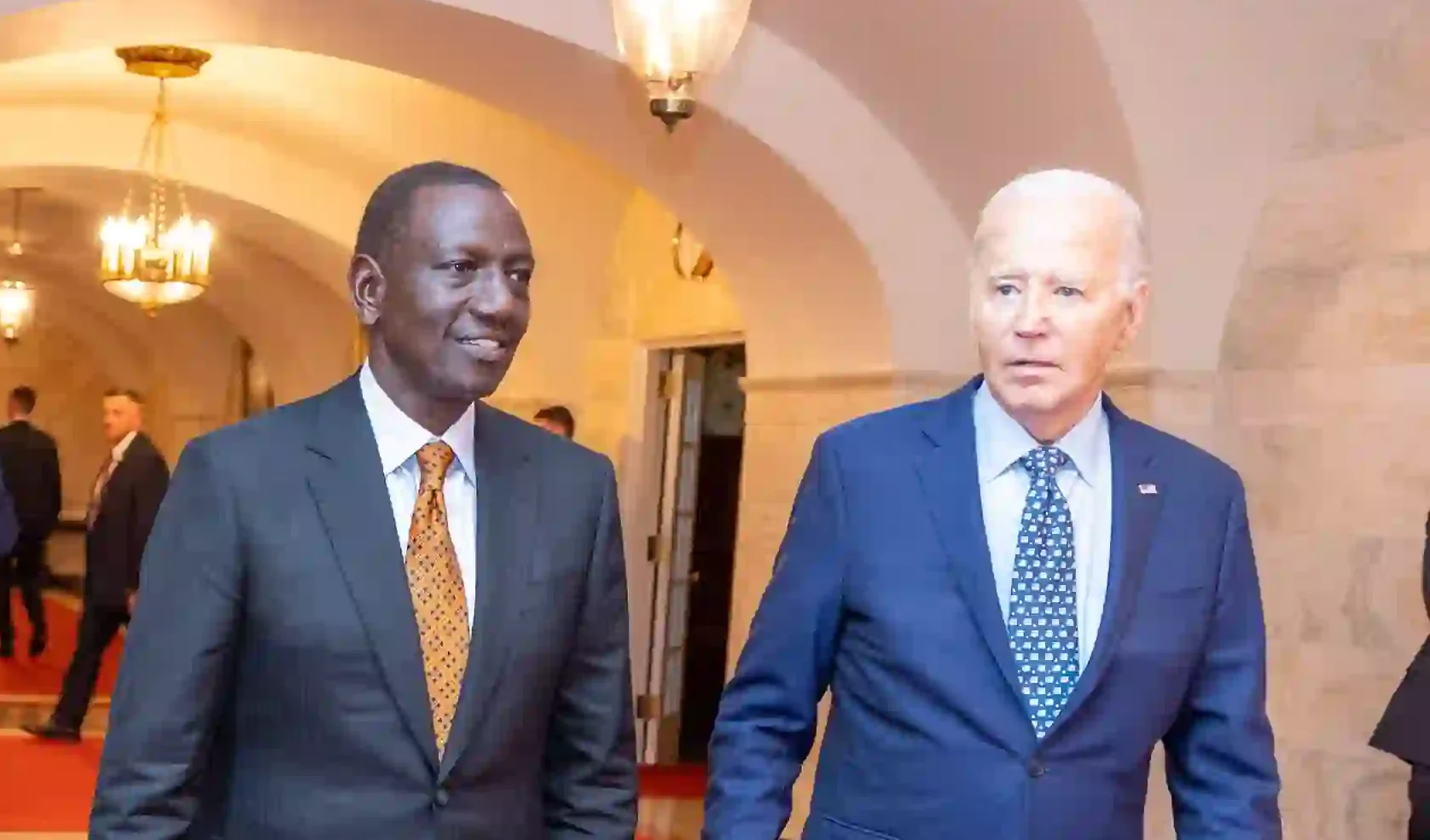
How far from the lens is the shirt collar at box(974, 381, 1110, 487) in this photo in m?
2.37

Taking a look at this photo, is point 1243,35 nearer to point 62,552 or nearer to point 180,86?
point 180,86

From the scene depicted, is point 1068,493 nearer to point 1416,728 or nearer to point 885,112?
point 1416,728

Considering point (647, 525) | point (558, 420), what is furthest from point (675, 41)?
point (647, 525)

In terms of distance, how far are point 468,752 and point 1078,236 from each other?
92cm

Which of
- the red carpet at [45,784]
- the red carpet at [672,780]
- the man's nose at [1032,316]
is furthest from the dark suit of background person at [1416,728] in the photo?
the red carpet at [672,780]

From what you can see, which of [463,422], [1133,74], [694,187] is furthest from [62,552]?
[463,422]

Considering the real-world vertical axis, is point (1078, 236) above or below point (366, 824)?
above

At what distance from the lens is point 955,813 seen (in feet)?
7.50

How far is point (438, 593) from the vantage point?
2240 millimetres

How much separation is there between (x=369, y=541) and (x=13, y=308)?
15.5 meters

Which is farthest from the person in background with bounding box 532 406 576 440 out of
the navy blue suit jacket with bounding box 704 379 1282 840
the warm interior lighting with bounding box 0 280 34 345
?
the warm interior lighting with bounding box 0 280 34 345

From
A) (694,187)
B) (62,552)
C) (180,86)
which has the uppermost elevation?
(180,86)

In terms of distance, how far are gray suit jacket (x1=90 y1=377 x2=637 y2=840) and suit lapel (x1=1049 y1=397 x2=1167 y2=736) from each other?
63 centimetres

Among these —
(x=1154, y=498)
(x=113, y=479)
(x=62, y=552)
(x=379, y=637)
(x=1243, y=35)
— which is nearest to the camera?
(x=379, y=637)
